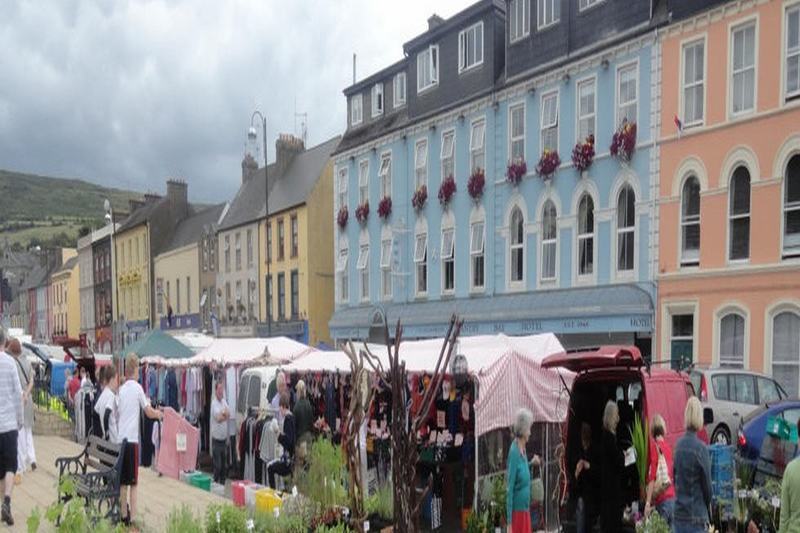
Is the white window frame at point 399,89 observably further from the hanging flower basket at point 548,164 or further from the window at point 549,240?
the window at point 549,240

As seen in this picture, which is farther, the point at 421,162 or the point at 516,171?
the point at 421,162

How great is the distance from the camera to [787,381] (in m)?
15.1

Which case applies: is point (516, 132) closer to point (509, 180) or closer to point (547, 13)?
point (509, 180)

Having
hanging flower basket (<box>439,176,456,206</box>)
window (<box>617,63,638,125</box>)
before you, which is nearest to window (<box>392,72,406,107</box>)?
hanging flower basket (<box>439,176,456,206</box>)

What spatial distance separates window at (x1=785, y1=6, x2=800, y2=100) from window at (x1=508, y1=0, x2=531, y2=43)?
7.91 meters

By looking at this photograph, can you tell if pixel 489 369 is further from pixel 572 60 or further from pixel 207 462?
pixel 572 60

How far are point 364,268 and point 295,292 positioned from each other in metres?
6.65

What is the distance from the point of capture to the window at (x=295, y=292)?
112ft

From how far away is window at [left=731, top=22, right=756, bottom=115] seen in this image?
52.0 ft

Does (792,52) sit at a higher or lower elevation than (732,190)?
higher

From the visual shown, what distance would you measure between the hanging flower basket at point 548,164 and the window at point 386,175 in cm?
824

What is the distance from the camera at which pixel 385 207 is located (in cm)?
2706

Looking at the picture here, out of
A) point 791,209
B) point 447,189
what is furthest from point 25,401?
point 447,189

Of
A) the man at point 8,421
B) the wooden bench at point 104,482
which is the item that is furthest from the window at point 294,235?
the man at point 8,421
